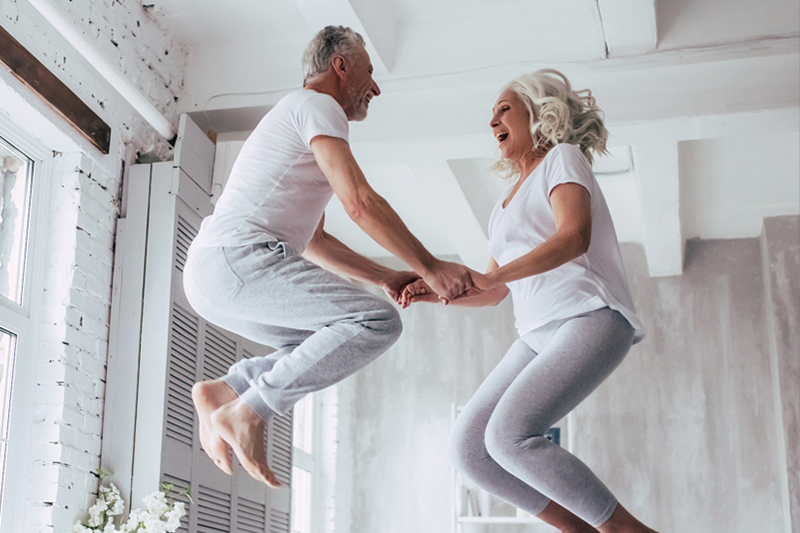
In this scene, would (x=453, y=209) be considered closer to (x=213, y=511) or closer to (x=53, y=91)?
(x=213, y=511)

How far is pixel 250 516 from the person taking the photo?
4.20 m

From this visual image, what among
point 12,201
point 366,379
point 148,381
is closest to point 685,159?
point 366,379

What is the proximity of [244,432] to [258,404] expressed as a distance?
0.23 feet

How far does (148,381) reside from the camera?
3.49m

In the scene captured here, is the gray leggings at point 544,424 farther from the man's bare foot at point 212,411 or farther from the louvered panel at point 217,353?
the louvered panel at point 217,353

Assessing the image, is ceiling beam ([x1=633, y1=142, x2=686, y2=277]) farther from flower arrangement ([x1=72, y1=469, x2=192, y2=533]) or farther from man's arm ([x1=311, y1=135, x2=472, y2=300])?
flower arrangement ([x1=72, y1=469, x2=192, y2=533])

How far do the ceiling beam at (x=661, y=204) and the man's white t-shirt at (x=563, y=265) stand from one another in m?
1.69

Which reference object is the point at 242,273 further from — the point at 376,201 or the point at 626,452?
the point at 626,452

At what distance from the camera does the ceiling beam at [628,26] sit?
11.1ft

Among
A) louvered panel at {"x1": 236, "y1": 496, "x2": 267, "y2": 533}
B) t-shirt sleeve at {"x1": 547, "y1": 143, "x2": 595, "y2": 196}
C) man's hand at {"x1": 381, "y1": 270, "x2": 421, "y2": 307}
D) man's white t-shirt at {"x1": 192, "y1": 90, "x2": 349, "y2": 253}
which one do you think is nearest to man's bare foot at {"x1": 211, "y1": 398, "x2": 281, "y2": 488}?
man's white t-shirt at {"x1": 192, "y1": 90, "x2": 349, "y2": 253}

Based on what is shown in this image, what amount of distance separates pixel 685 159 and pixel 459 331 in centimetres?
201

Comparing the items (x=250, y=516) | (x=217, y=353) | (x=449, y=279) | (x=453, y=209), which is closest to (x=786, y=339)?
(x=453, y=209)

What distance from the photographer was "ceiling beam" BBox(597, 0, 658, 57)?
3.40 m

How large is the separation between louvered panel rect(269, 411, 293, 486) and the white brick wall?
125cm
